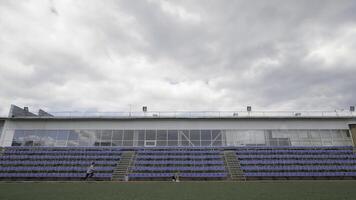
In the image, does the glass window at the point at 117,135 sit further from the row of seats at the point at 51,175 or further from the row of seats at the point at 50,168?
the row of seats at the point at 51,175

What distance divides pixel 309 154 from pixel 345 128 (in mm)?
9519

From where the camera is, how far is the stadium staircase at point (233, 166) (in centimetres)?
2147

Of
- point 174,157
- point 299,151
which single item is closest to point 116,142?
point 174,157

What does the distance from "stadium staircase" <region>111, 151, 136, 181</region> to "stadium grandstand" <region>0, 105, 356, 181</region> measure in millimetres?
105

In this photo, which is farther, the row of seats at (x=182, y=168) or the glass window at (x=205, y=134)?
the glass window at (x=205, y=134)

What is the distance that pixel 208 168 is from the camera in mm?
22656

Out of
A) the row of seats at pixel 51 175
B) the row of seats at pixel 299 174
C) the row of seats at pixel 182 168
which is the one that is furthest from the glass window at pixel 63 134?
the row of seats at pixel 299 174

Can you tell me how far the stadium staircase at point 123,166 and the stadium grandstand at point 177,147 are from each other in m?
0.10

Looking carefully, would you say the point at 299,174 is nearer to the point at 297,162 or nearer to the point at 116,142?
the point at 297,162

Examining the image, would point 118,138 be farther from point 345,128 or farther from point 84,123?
Answer: point 345,128

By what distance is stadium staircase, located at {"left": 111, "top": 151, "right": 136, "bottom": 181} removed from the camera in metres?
21.8

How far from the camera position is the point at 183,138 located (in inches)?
1195

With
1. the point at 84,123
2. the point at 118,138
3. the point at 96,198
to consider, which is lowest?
the point at 96,198

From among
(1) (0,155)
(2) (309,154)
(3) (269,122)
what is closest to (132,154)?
(1) (0,155)
